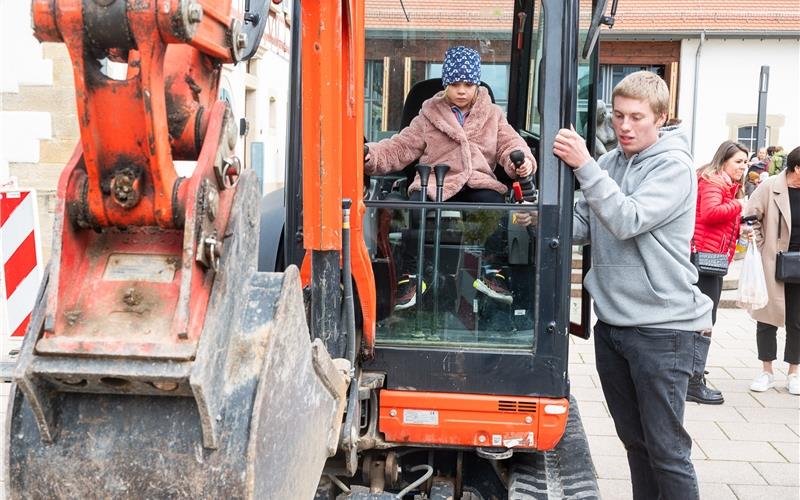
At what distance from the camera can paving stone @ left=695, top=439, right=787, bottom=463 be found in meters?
5.07

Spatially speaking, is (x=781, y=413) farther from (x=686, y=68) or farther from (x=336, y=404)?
(x=686, y=68)

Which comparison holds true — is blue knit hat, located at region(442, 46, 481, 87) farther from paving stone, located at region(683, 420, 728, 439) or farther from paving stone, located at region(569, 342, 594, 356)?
paving stone, located at region(569, 342, 594, 356)

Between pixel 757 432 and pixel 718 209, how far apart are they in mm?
1439

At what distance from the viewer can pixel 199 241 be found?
168 cm

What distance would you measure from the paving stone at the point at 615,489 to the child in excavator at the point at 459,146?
1.72m

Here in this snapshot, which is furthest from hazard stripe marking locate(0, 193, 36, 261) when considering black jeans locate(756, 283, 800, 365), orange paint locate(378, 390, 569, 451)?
black jeans locate(756, 283, 800, 365)

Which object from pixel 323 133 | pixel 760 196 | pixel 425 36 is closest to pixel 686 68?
pixel 760 196

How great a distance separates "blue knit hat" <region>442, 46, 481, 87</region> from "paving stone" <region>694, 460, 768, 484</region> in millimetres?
2538

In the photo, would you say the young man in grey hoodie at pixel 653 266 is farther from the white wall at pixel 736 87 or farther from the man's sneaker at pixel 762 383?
the white wall at pixel 736 87

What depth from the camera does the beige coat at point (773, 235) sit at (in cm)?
639

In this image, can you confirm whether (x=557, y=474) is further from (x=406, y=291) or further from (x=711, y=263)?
(x=711, y=263)

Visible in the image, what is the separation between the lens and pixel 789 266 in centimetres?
626

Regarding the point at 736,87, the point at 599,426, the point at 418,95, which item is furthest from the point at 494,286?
the point at 736,87

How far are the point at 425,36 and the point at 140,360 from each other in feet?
9.21
